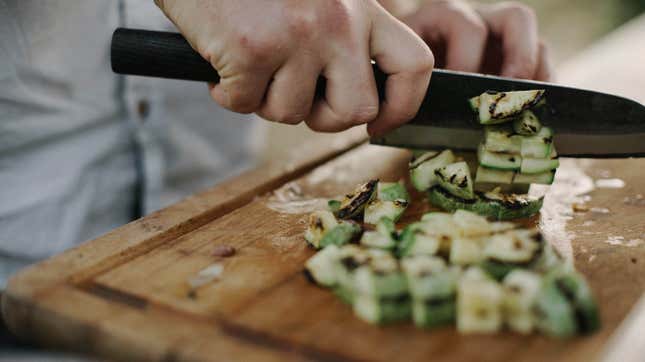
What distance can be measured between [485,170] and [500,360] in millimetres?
731

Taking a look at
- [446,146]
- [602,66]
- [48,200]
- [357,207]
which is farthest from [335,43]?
[602,66]

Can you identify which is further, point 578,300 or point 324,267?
point 324,267

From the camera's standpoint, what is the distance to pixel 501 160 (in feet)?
5.49

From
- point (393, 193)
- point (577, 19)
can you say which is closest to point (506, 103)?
point (393, 193)

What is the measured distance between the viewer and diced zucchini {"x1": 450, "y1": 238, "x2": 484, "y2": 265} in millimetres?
1247

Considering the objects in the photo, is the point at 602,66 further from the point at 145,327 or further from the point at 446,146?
the point at 145,327

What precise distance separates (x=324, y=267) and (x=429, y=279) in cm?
24

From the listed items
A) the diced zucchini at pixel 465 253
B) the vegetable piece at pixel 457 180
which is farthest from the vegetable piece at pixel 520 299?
the vegetable piece at pixel 457 180

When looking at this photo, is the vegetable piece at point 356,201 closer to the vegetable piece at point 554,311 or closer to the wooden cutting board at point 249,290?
the wooden cutting board at point 249,290

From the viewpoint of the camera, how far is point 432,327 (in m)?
1.16

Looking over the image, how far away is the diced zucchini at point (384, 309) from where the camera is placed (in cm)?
114

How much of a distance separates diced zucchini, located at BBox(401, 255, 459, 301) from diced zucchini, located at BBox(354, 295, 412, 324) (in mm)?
26

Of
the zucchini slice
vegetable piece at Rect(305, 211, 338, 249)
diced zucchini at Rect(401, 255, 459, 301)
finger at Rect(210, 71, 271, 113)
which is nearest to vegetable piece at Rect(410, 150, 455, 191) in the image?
the zucchini slice

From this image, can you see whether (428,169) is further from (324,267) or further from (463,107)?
(324,267)
